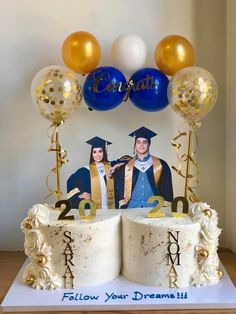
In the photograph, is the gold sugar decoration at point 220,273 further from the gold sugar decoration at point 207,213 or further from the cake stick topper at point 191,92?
the cake stick topper at point 191,92

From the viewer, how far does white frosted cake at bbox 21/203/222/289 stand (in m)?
1.22

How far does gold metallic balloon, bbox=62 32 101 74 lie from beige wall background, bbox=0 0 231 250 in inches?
6.8

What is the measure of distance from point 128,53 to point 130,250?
0.64 metres

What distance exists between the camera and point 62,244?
1.22m

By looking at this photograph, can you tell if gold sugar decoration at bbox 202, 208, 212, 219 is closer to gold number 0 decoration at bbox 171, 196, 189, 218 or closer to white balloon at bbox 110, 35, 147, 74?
gold number 0 decoration at bbox 171, 196, 189, 218

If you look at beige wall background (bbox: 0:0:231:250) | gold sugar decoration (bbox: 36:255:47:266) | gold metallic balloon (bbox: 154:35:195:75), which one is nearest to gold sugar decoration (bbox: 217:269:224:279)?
beige wall background (bbox: 0:0:231:250)

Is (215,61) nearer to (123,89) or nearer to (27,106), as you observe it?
(123,89)

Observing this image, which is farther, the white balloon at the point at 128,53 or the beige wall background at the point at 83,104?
the beige wall background at the point at 83,104

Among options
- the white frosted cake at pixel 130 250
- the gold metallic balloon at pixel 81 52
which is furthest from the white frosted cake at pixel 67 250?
the gold metallic balloon at pixel 81 52

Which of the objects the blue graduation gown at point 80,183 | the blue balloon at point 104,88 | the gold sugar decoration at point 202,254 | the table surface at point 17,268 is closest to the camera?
the table surface at point 17,268

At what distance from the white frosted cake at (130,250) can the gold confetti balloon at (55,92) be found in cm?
32

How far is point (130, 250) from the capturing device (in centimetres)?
126

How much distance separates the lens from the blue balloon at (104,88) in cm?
135

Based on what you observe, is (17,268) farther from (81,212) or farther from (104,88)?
(104,88)
